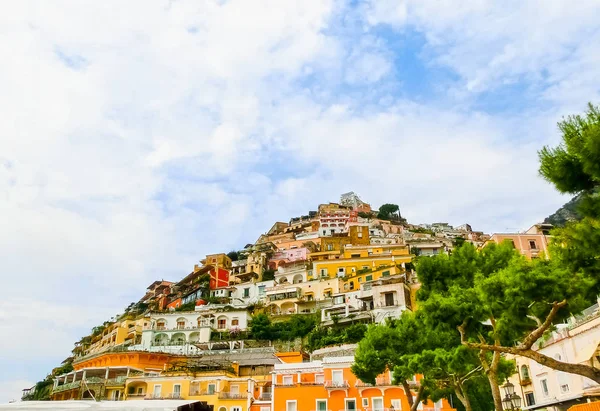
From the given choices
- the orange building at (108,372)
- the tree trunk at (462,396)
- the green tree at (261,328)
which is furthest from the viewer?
the green tree at (261,328)

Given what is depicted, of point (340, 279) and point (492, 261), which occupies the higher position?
point (340, 279)

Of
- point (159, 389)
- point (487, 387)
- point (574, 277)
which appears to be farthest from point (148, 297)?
point (574, 277)

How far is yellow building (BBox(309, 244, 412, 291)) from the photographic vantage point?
193ft

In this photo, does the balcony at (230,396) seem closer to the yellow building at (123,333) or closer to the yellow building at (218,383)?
the yellow building at (218,383)

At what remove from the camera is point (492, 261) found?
20406 millimetres

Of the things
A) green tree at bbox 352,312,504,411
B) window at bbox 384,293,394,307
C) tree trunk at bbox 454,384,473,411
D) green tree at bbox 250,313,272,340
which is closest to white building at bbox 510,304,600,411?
green tree at bbox 352,312,504,411

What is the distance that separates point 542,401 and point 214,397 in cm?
2272

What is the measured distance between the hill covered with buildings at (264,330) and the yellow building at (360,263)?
0.14 metres

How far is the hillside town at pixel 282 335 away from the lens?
33344 mm

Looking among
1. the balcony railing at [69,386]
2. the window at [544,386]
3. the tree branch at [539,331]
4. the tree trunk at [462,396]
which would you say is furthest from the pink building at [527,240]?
the balcony railing at [69,386]

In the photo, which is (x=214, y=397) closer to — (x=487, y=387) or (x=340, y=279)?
(x=487, y=387)

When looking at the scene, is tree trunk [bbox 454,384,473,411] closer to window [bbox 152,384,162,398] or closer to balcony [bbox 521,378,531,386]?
balcony [bbox 521,378,531,386]

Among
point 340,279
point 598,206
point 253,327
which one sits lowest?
point 598,206

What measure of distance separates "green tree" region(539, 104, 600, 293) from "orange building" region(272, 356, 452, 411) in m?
23.6
